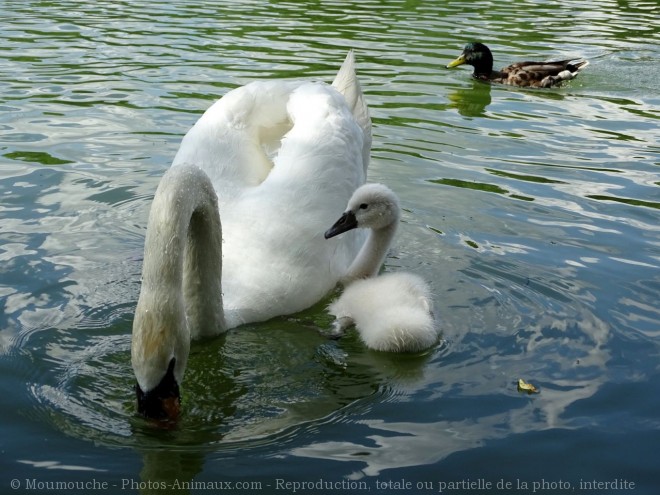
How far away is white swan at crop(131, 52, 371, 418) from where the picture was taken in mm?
4191

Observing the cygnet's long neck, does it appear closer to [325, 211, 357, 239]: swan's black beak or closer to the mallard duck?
[325, 211, 357, 239]: swan's black beak

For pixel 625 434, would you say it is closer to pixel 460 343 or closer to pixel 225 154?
pixel 460 343

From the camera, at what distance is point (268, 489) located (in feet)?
13.0

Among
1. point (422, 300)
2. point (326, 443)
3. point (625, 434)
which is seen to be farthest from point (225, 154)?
point (625, 434)

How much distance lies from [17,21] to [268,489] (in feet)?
44.3

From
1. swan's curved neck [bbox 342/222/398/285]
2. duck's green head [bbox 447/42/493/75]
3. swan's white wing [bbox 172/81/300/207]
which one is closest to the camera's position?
swan's curved neck [bbox 342/222/398/285]

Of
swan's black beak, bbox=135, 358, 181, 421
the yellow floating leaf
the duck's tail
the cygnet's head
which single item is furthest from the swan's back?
the duck's tail

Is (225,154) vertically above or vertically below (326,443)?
above

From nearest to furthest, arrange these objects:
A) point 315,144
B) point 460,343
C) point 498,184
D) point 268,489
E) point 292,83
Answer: point 268,489, point 460,343, point 315,144, point 292,83, point 498,184

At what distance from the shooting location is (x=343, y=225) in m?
5.99

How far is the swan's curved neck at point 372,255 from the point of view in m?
6.25

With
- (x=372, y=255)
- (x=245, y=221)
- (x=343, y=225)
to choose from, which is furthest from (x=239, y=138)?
(x=372, y=255)

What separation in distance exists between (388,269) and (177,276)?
8.49 feet

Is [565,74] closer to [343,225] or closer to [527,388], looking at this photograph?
[343,225]
